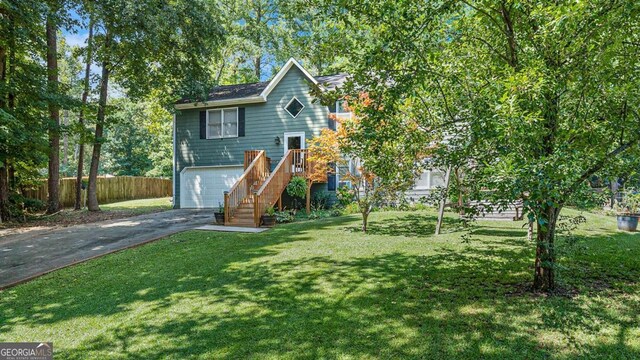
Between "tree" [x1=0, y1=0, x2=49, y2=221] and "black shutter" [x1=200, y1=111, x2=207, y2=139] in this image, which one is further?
"black shutter" [x1=200, y1=111, x2=207, y2=139]

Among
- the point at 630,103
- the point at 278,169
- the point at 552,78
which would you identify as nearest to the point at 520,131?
the point at 552,78

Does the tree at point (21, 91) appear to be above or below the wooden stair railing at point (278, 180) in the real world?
above

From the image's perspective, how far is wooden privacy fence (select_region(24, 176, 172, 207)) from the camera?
1656 cm

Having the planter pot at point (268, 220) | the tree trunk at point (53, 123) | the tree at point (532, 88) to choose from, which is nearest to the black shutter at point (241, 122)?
the planter pot at point (268, 220)

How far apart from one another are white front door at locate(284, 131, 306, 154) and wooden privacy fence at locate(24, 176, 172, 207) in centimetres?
1141

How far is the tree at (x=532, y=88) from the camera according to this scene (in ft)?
9.77

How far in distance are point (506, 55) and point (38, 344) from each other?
21.2 ft

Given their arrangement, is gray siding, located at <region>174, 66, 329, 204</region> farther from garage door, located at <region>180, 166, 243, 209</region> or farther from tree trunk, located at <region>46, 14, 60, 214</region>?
tree trunk, located at <region>46, 14, 60, 214</region>

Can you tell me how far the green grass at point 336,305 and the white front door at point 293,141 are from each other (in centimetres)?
826

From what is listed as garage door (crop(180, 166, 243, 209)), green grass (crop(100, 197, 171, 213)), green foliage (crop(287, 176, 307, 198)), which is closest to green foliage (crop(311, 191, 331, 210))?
green foliage (crop(287, 176, 307, 198))

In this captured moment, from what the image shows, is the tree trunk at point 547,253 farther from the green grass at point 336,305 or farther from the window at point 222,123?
the window at point 222,123

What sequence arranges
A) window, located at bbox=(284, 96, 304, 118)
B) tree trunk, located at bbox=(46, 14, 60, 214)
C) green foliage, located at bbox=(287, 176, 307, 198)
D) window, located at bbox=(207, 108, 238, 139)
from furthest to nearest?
window, located at bbox=(207, 108, 238, 139), window, located at bbox=(284, 96, 304, 118), green foliage, located at bbox=(287, 176, 307, 198), tree trunk, located at bbox=(46, 14, 60, 214)

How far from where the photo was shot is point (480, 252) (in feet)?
21.1

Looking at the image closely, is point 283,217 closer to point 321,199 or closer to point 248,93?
point 321,199
